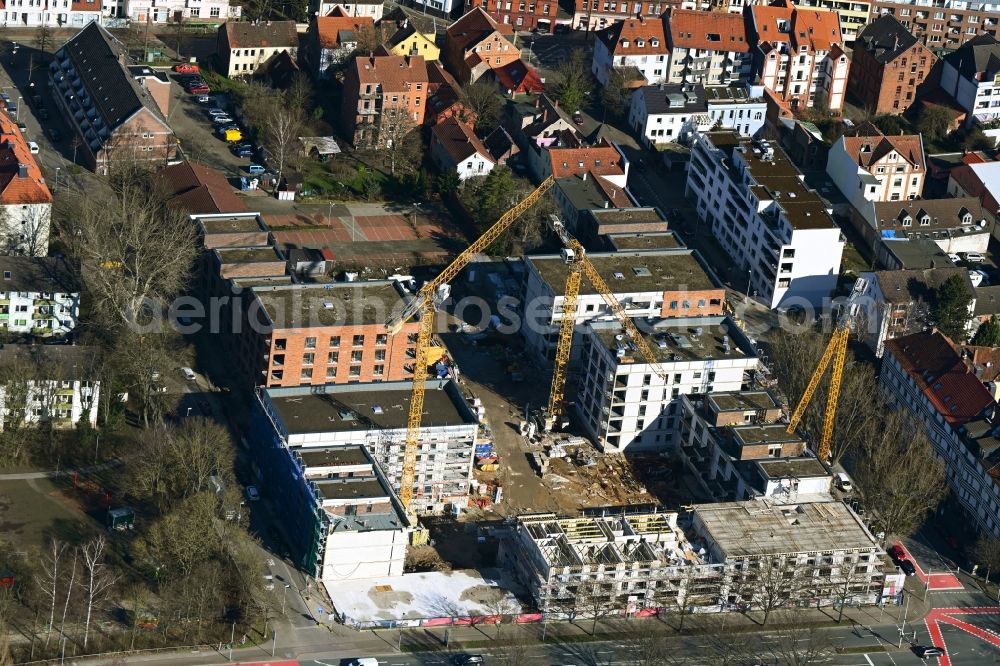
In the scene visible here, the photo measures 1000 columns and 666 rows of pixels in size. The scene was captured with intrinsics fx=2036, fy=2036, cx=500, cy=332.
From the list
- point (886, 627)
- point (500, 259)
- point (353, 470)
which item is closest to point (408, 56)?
point (500, 259)

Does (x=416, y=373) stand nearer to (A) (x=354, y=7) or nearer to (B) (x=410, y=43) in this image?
(B) (x=410, y=43)

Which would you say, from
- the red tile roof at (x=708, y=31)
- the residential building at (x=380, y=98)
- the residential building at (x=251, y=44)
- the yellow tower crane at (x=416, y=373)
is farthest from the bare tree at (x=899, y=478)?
the residential building at (x=251, y=44)

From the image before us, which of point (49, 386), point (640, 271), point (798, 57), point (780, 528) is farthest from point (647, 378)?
point (798, 57)

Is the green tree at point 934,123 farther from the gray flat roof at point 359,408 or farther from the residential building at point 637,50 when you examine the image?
the gray flat roof at point 359,408

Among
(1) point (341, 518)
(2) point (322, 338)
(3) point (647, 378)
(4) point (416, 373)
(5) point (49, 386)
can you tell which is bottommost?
(1) point (341, 518)

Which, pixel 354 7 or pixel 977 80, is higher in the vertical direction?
pixel 354 7

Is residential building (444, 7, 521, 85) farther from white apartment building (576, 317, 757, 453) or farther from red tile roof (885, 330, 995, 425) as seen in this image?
red tile roof (885, 330, 995, 425)

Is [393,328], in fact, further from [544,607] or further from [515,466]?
[544,607]

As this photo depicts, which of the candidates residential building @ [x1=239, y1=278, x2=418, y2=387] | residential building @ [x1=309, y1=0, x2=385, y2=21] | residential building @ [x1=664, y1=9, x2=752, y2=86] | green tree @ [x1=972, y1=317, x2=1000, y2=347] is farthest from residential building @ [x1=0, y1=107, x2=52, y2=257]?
green tree @ [x1=972, y1=317, x2=1000, y2=347]
